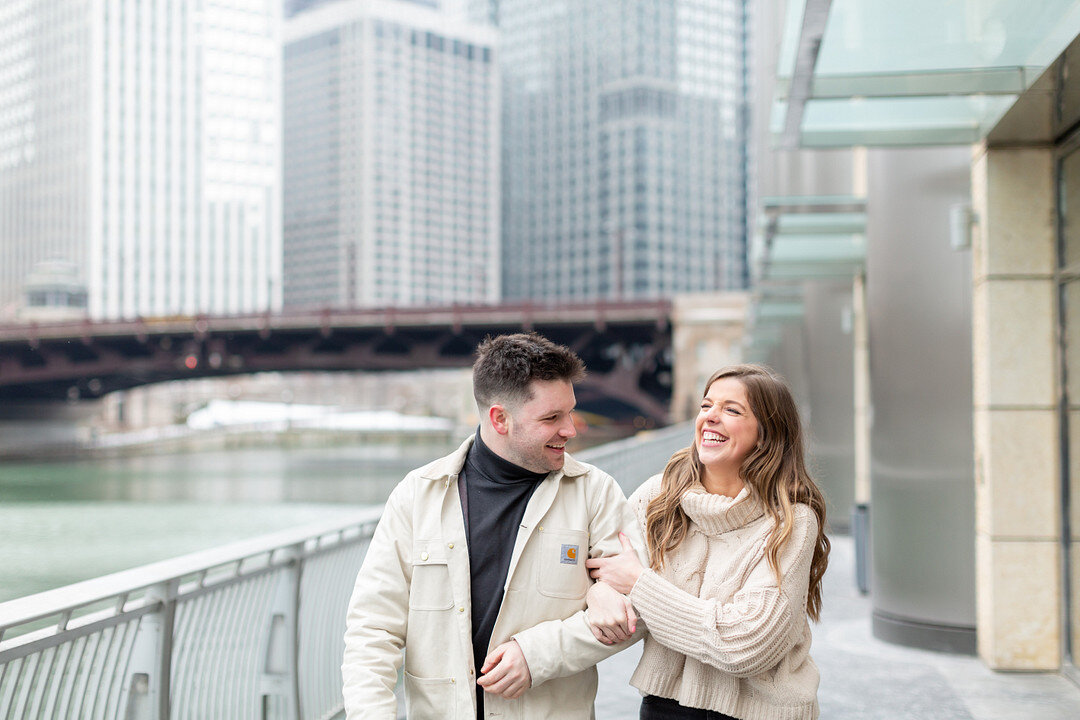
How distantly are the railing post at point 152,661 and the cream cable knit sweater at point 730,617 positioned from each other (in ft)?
5.98

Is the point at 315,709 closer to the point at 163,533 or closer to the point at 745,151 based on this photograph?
the point at 163,533

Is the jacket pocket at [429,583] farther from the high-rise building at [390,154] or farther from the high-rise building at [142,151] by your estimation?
the high-rise building at [390,154]

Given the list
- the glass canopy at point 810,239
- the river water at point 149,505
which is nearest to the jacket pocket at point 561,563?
the glass canopy at point 810,239

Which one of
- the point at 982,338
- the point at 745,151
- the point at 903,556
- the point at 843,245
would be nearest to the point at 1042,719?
the point at 903,556

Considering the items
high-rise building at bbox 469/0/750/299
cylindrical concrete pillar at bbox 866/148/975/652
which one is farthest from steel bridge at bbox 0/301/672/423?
high-rise building at bbox 469/0/750/299

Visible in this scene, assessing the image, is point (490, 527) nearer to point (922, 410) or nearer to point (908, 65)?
point (908, 65)

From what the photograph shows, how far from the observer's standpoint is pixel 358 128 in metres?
168

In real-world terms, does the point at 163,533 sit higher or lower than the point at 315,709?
lower

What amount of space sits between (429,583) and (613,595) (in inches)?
18.1

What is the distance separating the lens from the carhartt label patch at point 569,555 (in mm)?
2715

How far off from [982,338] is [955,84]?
177 cm

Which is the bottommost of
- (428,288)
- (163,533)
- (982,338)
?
(163,533)

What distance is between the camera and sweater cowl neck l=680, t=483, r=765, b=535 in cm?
276

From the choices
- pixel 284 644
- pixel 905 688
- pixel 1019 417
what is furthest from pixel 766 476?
pixel 1019 417
